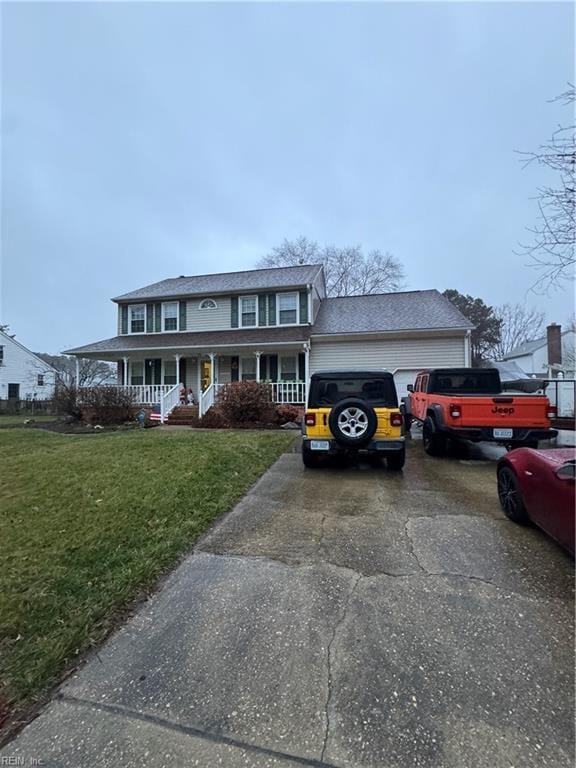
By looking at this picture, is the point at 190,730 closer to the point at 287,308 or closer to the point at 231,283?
the point at 287,308

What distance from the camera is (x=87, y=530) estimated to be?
147 inches

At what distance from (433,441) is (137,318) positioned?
16.7 m

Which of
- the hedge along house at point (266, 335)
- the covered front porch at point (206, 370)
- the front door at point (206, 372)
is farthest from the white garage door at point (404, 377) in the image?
the front door at point (206, 372)

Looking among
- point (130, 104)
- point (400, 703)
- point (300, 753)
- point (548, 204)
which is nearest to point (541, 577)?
point (400, 703)

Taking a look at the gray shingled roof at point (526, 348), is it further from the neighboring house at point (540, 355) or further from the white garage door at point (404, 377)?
the white garage door at point (404, 377)

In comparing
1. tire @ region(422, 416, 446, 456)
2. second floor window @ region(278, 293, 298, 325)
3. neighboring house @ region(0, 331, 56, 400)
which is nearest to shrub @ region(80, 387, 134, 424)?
second floor window @ region(278, 293, 298, 325)

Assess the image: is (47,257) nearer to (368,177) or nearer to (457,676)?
(368,177)

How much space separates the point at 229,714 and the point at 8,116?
1974 cm

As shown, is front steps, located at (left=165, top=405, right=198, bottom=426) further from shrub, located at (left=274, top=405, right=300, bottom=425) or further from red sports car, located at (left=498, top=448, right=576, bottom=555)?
red sports car, located at (left=498, top=448, right=576, bottom=555)

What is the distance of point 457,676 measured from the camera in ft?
6.13

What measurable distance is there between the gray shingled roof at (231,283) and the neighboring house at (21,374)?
62.3 feet

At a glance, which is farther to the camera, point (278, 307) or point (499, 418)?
point (278, 307)

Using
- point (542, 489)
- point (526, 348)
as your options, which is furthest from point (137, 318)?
point (526, 348)

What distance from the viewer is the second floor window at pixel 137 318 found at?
1905 cm
